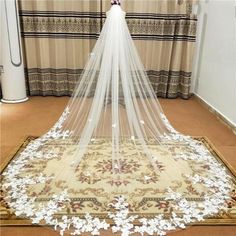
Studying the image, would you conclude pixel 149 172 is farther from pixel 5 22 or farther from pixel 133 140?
pixel 5 22

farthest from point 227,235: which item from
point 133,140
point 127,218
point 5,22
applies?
point 5,22

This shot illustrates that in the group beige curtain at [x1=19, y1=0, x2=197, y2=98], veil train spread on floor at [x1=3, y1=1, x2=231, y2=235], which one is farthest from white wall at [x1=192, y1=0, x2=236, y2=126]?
veil train spread on floor at [x1=3, y1=1, x2=231, y2=235]

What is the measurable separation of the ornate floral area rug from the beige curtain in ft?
5.52

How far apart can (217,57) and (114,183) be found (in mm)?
2286

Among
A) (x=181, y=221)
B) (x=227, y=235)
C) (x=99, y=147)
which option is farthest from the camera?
(x=99, y=147)

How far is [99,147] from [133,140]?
0.32 metres

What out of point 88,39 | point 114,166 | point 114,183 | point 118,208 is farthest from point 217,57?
point 118,208

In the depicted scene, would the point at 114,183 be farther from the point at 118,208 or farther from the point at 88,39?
the point at 88,39

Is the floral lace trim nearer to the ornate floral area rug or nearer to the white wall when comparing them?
the ornate floral area rug

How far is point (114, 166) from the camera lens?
85.7 inches

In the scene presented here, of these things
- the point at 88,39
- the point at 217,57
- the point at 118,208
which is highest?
the point at 88,39

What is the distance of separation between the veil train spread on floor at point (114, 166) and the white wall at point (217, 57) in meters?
0.94

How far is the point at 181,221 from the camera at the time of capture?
168cm

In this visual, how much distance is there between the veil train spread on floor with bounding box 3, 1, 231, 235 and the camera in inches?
67.5
